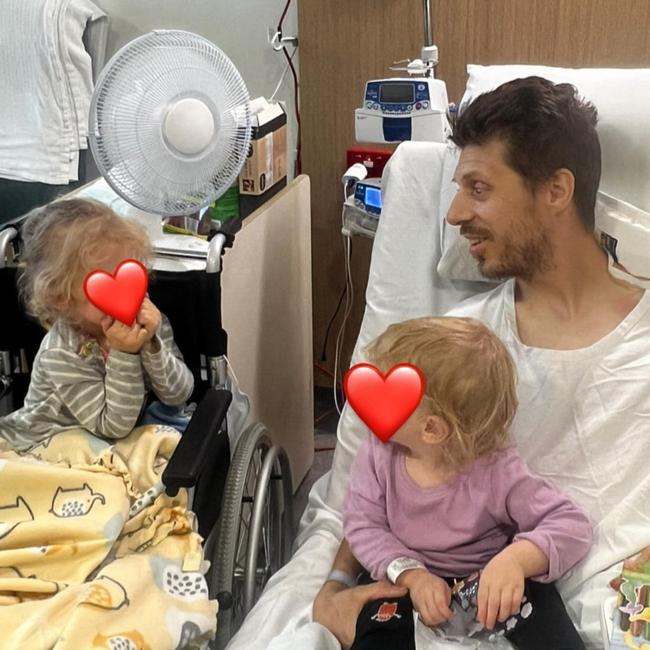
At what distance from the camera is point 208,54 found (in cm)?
131

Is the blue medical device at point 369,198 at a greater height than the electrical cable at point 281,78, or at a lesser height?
lesser

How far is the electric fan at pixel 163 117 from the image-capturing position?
4.21 feet

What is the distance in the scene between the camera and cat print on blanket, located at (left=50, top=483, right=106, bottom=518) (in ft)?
3.80

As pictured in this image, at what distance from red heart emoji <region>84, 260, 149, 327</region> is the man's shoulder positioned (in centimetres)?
47

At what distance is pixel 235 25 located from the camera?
93.0 inches

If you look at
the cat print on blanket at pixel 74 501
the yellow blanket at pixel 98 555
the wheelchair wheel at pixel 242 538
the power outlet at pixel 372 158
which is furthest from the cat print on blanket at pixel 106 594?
the power outlet at pixel 372 158

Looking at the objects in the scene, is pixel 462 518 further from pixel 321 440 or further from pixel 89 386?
pixel 321 440

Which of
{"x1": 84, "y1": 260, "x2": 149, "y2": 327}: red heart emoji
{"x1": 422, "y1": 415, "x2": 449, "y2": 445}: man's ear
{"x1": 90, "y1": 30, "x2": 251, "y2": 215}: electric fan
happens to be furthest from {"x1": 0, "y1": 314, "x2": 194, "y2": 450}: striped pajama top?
{"x1": 422, "y1": 415, "x2": 449, "y2": 445}: man's ear

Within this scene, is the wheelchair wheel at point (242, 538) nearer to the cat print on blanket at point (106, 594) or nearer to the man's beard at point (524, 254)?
the cat print on blanket at point (106, 594)

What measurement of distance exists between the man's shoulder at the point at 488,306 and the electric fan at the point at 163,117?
453mm

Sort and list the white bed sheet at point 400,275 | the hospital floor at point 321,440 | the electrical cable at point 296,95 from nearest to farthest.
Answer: the white bed sheet at point 400,275 < the hospital floor at point 321,440 < the electrical cable at point 296,95

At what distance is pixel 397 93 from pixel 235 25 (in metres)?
1.00

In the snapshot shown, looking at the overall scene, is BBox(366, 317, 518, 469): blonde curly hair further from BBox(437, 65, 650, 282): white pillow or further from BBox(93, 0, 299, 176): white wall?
BBox(93, 0, 299, 176): white wall

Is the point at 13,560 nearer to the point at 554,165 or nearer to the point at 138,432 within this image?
the point at 138,432
